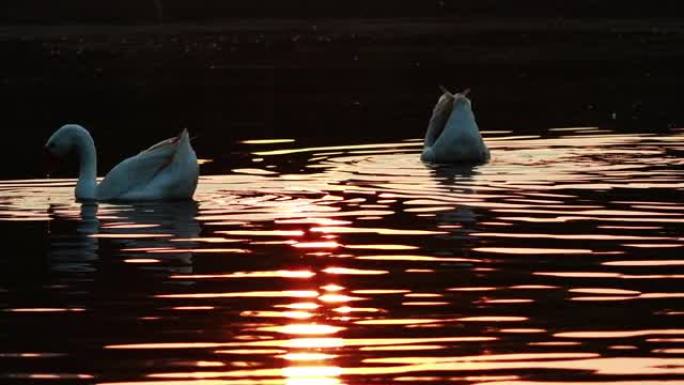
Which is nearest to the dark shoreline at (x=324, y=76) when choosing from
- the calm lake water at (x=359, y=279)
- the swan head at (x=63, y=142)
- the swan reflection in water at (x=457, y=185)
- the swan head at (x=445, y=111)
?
the swan head at (x=63, y=142)

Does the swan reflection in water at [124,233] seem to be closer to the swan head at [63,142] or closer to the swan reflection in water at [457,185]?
the swan head at [63,142]

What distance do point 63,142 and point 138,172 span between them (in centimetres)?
153

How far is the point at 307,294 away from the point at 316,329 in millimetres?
1336

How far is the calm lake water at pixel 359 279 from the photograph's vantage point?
1075 cm

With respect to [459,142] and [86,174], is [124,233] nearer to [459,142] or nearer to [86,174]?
[86,174]

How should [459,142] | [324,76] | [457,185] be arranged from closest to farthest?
[457,185], [459,142], [324,76]

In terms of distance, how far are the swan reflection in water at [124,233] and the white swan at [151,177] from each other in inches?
5.2

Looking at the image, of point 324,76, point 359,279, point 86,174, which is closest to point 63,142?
point 86,174

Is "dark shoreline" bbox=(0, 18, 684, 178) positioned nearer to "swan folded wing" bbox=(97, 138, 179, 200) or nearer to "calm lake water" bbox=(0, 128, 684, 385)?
"swan folded wing" bbox=(97, 138, 179, 200)

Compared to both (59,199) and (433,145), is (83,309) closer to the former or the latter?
(59,199)

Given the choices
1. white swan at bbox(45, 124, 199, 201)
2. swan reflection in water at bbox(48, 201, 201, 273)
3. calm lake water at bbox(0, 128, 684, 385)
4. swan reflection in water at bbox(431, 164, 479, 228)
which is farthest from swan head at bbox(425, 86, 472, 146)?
swan reflection in water at bbox(48, 201, 201, 273)

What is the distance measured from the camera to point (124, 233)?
1673 cm

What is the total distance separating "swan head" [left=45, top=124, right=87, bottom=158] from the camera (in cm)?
2057

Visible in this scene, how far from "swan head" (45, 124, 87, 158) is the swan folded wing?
130 cm
